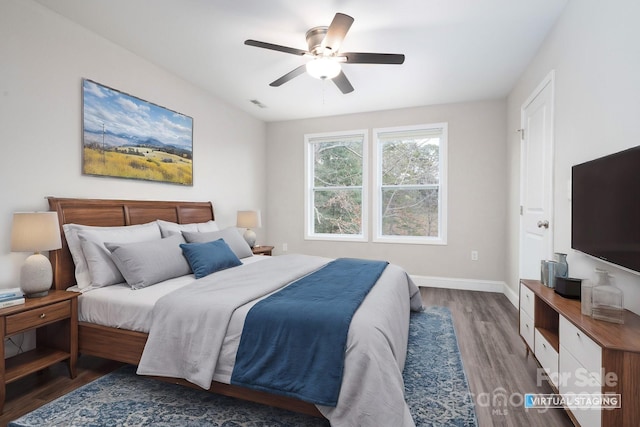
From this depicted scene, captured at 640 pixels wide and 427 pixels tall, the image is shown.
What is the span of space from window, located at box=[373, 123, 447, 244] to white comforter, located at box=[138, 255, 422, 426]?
2.31m

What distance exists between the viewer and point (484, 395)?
78.6 inches

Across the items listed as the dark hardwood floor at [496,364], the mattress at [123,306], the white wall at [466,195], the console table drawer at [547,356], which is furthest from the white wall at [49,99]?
the console table drawer at [547,356]

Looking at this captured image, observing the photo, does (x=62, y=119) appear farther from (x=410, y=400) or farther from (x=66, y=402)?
(x=410, y=400)

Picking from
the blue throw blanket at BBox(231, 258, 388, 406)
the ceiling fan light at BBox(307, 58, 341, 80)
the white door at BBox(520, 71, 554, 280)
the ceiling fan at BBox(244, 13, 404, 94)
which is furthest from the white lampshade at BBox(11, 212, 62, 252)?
the white door at BBox(520, 71, 554, 280)

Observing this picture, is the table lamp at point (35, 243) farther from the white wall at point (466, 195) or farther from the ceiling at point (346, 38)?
the white wall at point (466, 195)

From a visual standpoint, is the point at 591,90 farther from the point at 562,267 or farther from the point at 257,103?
the point at 257,103

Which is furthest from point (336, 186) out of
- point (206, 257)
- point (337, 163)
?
point (206, 257)

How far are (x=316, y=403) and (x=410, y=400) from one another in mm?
718

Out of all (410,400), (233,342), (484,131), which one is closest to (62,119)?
(233,342)

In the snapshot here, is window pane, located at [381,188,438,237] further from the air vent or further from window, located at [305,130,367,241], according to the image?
the air vent

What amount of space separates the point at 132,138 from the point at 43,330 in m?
1.77

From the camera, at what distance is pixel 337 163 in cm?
523

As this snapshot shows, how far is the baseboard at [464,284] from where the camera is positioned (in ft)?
14.3

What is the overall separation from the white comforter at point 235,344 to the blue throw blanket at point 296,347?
63 mm
